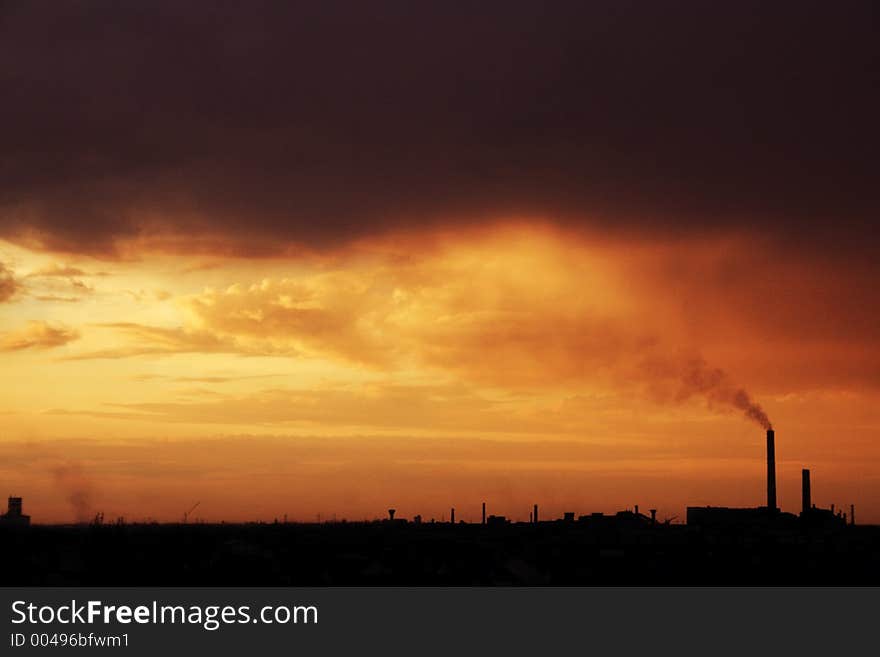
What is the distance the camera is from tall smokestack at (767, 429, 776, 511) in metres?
147

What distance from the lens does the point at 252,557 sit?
246ft

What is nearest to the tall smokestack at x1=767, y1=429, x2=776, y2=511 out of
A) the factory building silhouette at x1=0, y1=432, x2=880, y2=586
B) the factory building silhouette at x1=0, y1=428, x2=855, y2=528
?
the factory building silhouette at x1=0, y1=428, x2=855, y2=528

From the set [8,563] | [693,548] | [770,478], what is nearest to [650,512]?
[770,478]

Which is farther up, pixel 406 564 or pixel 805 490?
pixel 805 490

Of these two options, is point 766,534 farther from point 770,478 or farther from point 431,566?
point 431,566

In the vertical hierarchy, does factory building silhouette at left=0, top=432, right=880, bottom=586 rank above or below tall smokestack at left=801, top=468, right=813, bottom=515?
below

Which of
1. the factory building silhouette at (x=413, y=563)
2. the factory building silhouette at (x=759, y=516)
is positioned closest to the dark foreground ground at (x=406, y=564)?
the factory building silhouette at (x=413, y=563)

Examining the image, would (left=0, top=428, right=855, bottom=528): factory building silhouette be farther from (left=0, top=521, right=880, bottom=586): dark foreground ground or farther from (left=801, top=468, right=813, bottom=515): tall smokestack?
(left=0, top=521, right=880, bottom=586): dark foreground ground

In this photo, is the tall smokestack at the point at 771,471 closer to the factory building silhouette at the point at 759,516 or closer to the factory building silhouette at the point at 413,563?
the factory building silhouette at the point at 759,516

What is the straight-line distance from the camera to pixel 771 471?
491 ft

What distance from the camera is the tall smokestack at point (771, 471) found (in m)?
147

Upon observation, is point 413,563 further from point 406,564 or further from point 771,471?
point 771,471

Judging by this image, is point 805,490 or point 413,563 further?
point 805,490

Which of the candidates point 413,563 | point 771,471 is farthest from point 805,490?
point 413,563
